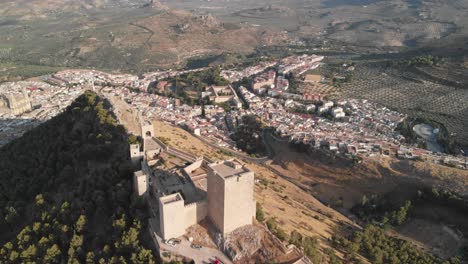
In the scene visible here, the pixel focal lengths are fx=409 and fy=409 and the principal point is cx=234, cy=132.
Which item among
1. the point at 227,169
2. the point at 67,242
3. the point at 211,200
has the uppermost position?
the point at 227,169

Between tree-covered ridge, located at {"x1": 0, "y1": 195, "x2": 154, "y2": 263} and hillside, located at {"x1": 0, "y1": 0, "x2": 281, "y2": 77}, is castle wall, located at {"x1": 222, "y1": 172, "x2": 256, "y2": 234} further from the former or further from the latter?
hillside, located at {"x1": 0, "y1": 0, "x2": 281, "y2": 77}

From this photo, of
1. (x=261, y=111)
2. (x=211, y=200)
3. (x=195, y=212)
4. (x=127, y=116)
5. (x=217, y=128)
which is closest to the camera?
(x=211, y=200)

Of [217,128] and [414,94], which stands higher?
[414,94]

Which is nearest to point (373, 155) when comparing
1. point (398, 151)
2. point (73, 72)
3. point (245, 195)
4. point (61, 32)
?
point (398, 151)

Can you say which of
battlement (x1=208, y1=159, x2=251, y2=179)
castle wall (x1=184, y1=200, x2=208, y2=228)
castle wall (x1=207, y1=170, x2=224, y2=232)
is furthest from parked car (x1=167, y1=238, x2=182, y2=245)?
battlement (x1=208, y1=159, x2=251, y2=179)

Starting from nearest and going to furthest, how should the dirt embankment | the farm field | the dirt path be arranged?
the dirt embankment < the dirt path < the farm field

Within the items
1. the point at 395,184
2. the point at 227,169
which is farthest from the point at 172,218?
the point at 395,184

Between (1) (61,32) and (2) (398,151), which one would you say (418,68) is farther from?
(1) (61,32)

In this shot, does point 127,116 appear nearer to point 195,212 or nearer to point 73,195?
point 73,195

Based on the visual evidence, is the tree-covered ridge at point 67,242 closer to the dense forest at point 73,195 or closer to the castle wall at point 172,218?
the dense forest at point 73,195
